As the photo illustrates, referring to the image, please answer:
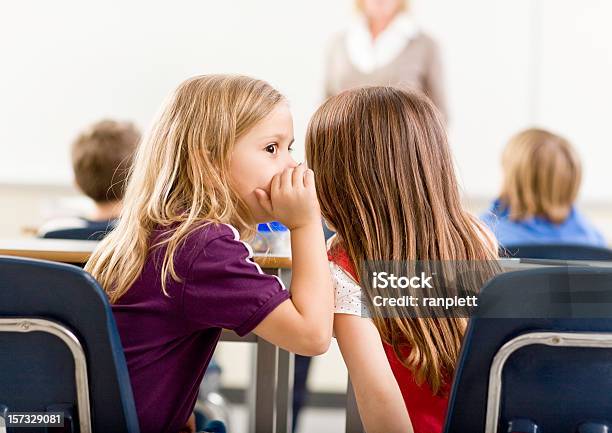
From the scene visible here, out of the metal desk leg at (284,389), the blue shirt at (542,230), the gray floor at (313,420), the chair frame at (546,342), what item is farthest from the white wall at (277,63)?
the chair frame at (546,342)

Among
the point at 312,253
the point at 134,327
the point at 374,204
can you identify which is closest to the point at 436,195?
the point at 374,204

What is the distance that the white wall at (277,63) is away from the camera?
362cm

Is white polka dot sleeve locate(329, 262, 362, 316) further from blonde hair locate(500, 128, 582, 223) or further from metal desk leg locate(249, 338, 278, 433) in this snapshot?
blonde hair locate(500, 128, 582, 223)

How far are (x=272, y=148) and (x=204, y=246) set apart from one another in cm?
22

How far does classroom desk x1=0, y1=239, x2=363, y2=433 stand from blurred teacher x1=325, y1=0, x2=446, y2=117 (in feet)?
6.70

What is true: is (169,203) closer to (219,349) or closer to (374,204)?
(374,204)

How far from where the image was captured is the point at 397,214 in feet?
3.92

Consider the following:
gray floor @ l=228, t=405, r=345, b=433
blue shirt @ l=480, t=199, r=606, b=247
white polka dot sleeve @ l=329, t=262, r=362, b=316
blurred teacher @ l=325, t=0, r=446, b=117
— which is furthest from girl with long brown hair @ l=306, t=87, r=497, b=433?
blurred teacher @ l=325, t=0, r=446, b=117

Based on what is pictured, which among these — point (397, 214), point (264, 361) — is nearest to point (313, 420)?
point (264, 361)

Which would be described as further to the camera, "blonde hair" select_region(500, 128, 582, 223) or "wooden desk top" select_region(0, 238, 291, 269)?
"blonde hair" select_region(500, 128, 582, 223)

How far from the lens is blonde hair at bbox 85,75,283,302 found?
44.6 inches

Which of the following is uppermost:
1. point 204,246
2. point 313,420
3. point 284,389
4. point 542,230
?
point 204,246

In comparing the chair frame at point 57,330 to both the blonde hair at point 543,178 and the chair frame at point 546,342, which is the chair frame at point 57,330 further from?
the blonde hair at point 543,178

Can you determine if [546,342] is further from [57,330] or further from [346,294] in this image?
[57,330]
